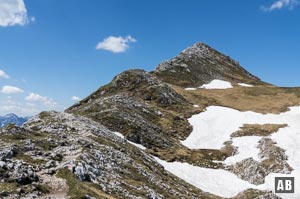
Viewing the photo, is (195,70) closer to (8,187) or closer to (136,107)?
(136,107)

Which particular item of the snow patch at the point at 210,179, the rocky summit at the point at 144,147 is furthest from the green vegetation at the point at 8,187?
the snow patch at the point at 210,179

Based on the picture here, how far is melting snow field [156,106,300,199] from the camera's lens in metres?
65.8

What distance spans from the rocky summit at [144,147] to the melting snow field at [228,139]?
34cm

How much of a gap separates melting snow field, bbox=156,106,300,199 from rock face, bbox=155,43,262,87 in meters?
46.7

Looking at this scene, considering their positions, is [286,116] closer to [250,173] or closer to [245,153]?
[245,153]

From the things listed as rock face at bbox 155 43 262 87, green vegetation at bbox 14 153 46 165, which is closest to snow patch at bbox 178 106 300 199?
green vegetation at bbox 14 153 46 165

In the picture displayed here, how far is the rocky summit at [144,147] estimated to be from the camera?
115ft

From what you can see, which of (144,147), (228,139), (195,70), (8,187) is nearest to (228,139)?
(228,139)

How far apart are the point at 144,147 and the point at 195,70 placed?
99944mm

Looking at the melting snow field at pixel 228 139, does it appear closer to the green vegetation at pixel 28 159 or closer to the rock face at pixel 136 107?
the rock face at pixel 136 107

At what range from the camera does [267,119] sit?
101 meters

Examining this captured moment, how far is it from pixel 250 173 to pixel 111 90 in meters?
60.4

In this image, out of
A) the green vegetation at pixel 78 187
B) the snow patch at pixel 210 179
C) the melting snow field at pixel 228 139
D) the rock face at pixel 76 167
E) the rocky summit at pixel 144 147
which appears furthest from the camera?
the melting snow field at pixel 228 139

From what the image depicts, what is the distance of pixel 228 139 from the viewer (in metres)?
87.6
